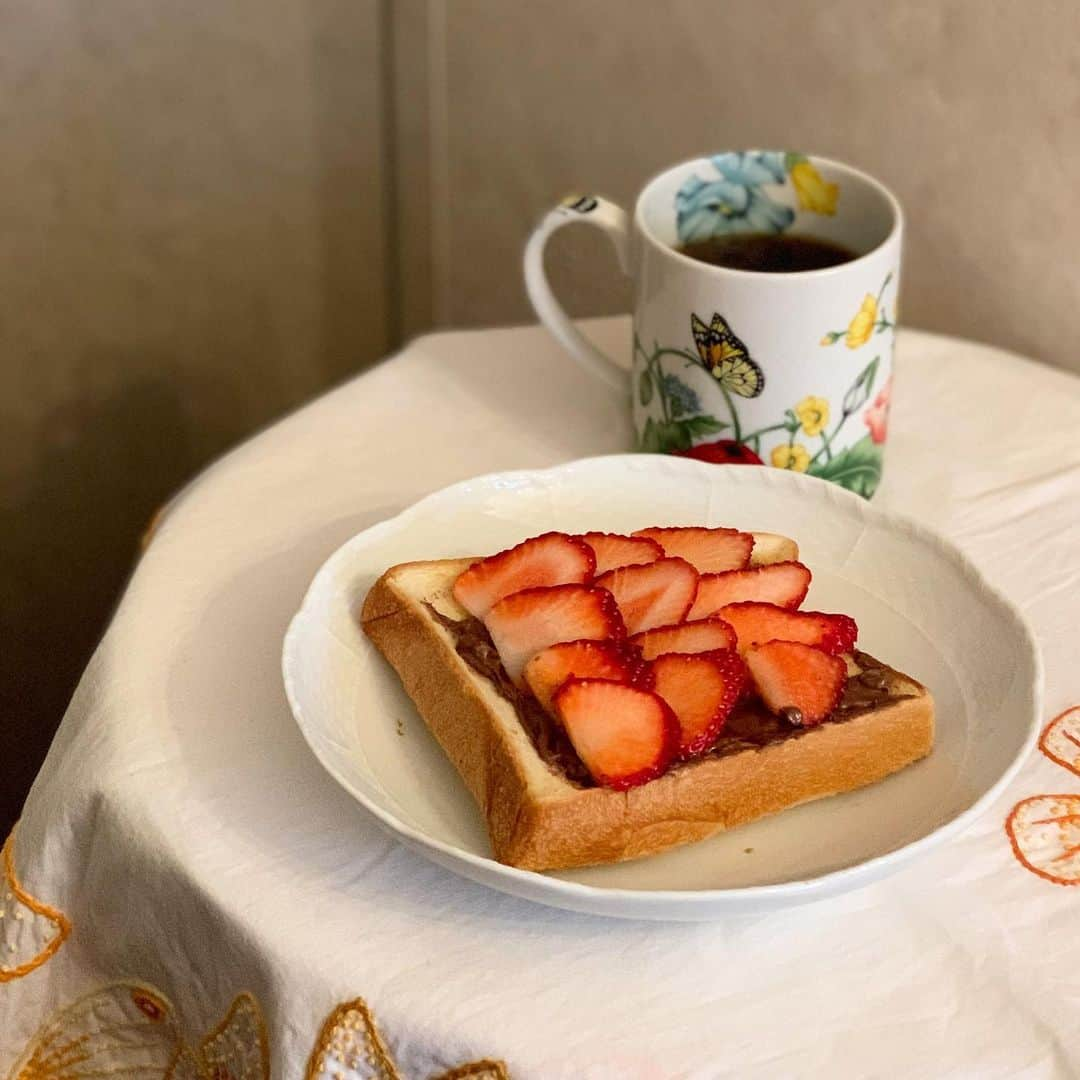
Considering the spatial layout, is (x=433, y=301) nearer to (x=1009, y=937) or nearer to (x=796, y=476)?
(x=796, y=476)

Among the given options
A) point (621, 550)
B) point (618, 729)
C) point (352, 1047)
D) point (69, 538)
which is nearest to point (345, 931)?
point (352, 1047)

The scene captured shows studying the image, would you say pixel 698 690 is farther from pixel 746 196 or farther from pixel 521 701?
pixel 746 196

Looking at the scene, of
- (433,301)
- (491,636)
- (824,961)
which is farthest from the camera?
(433,301)

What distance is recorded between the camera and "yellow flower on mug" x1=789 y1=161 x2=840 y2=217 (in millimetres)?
1010

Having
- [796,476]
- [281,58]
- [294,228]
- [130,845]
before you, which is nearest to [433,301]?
[294,228]

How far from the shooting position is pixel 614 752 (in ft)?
2.17

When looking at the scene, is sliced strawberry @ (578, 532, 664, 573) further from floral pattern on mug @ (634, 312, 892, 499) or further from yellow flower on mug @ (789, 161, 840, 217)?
yellow flower on mug @ (789, 161, 840, 217)

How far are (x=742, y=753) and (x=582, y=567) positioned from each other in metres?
0.15

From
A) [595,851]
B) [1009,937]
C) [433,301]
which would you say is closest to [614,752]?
[595,851]

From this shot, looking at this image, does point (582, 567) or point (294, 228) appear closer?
point (582, 567)

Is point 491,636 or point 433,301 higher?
point 491,636

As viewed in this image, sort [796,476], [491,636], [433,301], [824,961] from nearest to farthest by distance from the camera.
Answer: [824,961]
[491,636]
[796,476]
[433,301]

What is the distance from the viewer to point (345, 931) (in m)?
0.64

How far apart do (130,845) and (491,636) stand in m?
0.21
